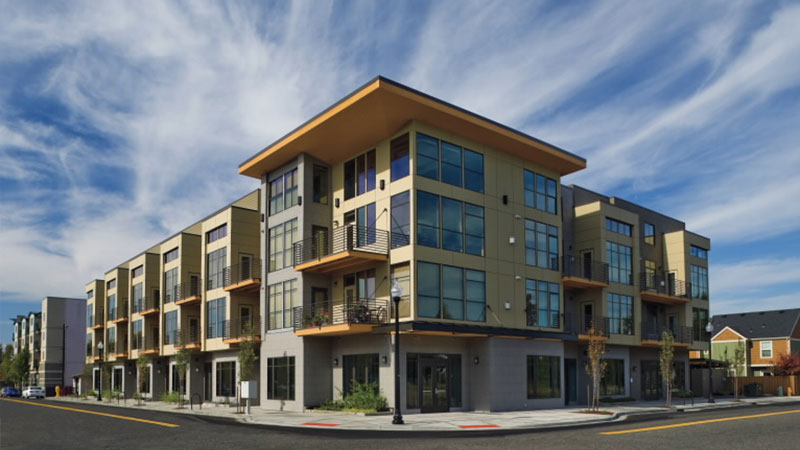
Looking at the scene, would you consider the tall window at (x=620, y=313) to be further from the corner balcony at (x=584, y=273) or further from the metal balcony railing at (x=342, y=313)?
the metal balcony railing at (x=342, y=313)

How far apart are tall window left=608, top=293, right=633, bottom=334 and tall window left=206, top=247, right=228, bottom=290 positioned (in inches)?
917

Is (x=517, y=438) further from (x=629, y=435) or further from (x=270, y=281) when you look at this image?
(x=270, y=281)

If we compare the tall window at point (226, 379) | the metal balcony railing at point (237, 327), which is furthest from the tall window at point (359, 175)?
the tall window at point (226, 379)

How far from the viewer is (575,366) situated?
38.8 m

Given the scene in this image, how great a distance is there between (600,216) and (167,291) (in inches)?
1207

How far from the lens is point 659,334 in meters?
44.4

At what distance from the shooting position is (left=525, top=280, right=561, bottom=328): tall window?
1310 inches

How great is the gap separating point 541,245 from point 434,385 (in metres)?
9.94

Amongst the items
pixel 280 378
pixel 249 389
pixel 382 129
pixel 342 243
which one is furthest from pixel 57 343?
pixel 382 129

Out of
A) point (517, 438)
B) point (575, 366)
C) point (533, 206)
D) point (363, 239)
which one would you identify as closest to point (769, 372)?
point (575, 366)

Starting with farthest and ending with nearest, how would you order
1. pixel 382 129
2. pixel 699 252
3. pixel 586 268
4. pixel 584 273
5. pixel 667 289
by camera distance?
pixel 699 252 → pixel 667 289 → pixel 586 268 → pixel 584 273 → pixel 382 129

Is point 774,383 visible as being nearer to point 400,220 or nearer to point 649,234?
point 649,234

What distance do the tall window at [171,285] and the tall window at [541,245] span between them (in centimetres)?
2534

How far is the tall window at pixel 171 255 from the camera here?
1877 inches
